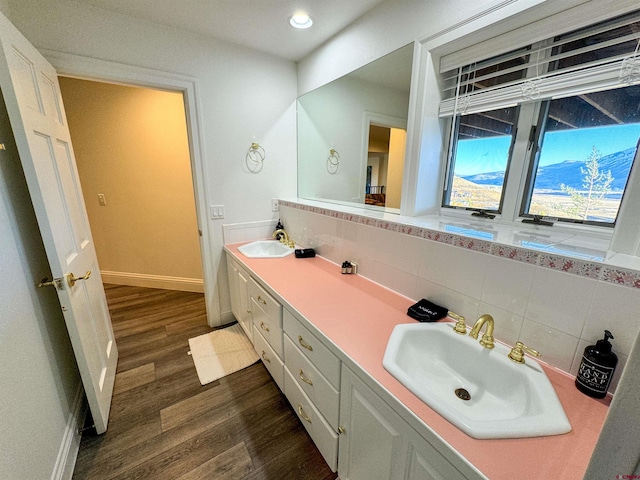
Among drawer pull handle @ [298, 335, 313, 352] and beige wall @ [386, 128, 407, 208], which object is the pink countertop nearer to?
drawer pull handle @ [298, 335, 313, 352]

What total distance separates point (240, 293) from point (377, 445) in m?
1.50

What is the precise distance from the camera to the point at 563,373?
0.86m

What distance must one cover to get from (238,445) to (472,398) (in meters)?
1.21

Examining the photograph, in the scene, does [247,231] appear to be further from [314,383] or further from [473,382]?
[473,382]

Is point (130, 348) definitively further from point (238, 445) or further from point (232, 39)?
point (232, 39)

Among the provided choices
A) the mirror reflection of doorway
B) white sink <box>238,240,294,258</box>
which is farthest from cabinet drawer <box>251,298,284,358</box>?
the mirror reflection of doorway

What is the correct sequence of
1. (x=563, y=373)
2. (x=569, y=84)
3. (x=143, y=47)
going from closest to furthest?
(x=563, y=373), (x=569, y=84), (x=143, y=47)

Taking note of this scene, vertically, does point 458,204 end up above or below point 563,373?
above

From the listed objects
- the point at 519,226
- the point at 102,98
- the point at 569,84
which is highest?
the point at 102,98

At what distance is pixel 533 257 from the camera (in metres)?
0.90

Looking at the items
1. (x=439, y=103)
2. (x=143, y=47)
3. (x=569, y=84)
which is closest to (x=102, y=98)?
(x=143, y=47)

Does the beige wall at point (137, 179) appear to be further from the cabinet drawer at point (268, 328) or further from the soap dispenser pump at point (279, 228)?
the cabinet drawer at point (268, 328)

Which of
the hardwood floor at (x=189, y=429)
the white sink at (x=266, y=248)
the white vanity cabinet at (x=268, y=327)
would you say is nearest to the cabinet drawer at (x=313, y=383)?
the white vanity cabinet at (x=268, y=327)

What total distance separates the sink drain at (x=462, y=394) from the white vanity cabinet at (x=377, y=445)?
0.29 meters
